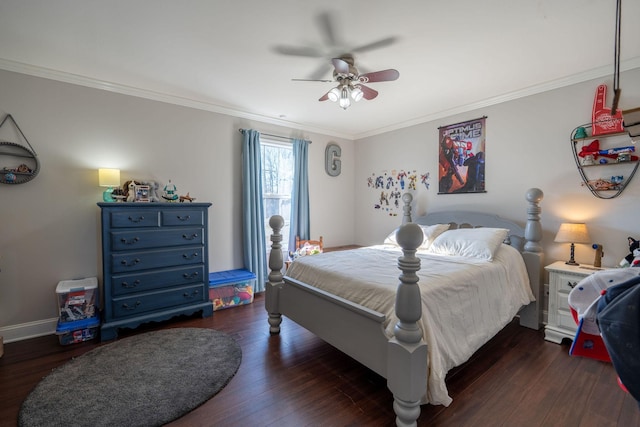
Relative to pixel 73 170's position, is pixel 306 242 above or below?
below

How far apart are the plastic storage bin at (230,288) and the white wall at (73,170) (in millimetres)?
297

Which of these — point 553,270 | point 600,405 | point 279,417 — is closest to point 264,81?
point 279,417

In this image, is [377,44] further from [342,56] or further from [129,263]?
[129,263]

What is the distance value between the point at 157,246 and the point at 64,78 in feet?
6.09

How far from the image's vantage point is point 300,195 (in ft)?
14.2

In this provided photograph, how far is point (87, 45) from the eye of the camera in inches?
88.5

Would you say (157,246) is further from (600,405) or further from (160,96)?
(600,405)

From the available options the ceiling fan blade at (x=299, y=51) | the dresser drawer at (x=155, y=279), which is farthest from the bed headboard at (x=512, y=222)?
the dresser drawer at (x=155, y=279)

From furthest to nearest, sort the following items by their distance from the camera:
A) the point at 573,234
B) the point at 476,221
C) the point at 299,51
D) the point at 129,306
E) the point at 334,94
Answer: the point at 476,221 → the point at 129,306 → the point at 573,234 → the point at 334,94 → the point at 299,51

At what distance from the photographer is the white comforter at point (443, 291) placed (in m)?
1.67

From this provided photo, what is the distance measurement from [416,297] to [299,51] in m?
2.08

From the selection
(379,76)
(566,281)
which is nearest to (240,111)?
(379,76)

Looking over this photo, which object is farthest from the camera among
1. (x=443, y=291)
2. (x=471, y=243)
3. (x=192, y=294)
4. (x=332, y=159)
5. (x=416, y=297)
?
(x=332, y=159)

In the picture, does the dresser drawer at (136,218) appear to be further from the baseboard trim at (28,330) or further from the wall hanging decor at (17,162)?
the baseboard trim at (28,330)
